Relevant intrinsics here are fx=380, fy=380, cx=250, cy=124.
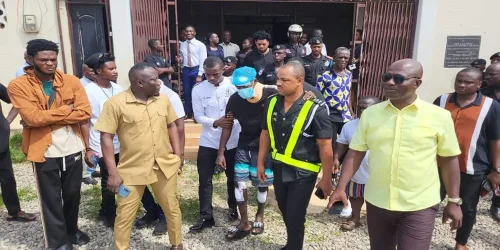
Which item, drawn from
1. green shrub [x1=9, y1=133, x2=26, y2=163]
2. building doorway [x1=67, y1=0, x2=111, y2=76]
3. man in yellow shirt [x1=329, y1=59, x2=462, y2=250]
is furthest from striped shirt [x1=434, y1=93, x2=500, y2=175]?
green shrub [x1=9, y1=133, x2=26, y2=163]

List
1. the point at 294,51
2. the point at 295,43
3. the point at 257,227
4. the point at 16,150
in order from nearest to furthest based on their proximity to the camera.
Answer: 1. the point at 257,227
2. the point at 16,150
3. the point at 294,51
4. the point at 295,43

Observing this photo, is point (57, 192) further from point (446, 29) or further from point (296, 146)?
point (446, 29)

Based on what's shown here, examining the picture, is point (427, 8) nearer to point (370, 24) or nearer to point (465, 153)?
point (370, 24)

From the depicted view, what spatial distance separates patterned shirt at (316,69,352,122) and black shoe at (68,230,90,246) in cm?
310

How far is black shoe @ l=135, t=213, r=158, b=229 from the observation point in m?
3.99

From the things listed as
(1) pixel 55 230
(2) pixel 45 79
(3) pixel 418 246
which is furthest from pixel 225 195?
(3) pixel 418 246

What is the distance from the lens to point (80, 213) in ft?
14.1

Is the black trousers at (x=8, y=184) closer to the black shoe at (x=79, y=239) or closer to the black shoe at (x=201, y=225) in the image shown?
the black shoe at (x=79, y=239)

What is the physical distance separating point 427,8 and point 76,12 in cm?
623

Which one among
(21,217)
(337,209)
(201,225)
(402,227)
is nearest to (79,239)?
(21,217)

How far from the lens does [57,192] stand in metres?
3.36

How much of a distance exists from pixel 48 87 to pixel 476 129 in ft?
11.8

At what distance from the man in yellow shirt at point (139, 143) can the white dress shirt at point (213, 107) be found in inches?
24.1

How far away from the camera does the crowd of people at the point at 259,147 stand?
2.35m
